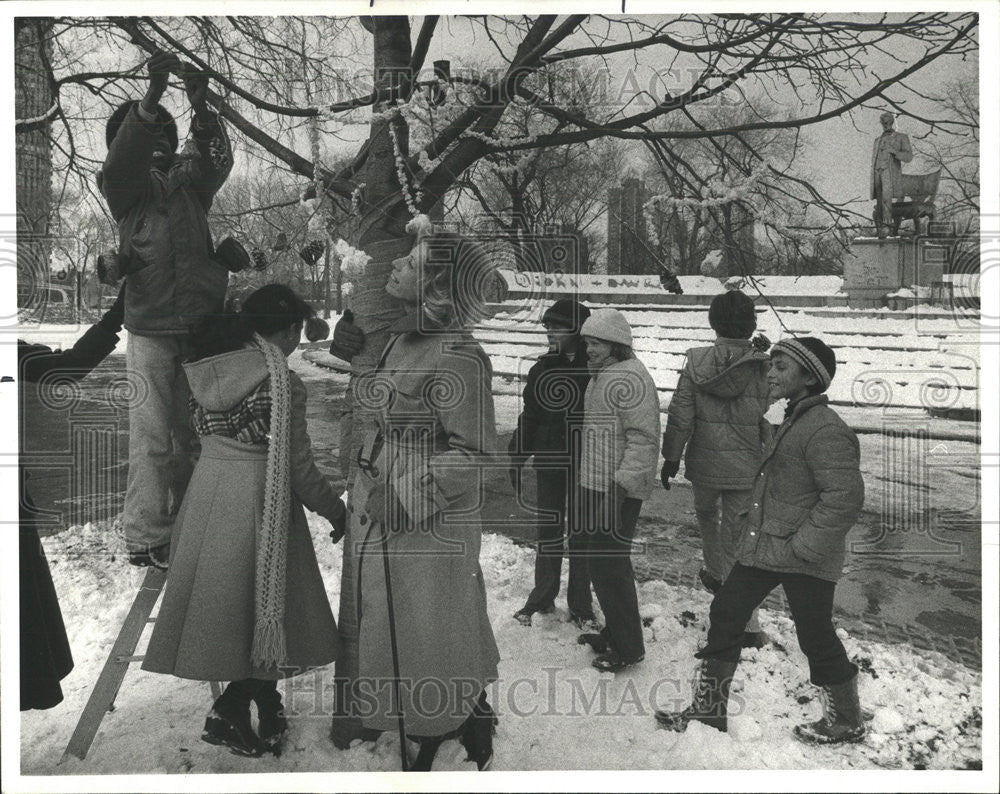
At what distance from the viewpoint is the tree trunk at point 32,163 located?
3.63 meters

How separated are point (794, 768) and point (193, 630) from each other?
7.58 ft

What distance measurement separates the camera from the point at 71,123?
12.7 feet

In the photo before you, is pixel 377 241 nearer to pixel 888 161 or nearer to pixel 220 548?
pixel 220 548

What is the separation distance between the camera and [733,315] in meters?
3.81

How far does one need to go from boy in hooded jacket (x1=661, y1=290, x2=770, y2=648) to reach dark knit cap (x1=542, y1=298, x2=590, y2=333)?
1.66 ft

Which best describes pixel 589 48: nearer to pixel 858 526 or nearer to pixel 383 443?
pixel 383 443

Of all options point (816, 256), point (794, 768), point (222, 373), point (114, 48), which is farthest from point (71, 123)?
point (794, 768)

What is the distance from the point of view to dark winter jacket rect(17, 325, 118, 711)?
3.41m

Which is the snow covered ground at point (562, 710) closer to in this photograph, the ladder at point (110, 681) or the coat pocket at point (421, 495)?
the ladder at point (110, 681)

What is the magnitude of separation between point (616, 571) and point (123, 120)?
2664 millimetres

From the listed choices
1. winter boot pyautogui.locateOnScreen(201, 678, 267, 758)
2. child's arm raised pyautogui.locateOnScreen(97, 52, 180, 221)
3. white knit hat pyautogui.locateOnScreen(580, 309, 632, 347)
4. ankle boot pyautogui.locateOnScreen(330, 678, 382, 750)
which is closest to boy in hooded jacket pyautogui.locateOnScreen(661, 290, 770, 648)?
white knit hat pyautogui.locateOnScreen(580, 309, 632, 347)

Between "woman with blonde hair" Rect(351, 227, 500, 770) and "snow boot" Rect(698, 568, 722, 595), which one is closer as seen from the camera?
"woman with blonde hair" Rect(351, 227, 500, 770)

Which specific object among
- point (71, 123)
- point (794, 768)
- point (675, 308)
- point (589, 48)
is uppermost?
point (589, 48)

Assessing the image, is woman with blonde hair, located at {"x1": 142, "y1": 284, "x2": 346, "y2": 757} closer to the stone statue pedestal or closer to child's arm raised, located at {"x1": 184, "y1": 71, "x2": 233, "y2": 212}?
child's arm raised, located at {"x1": 184, "y1": 71, "x2": 233, "y2": 212}
